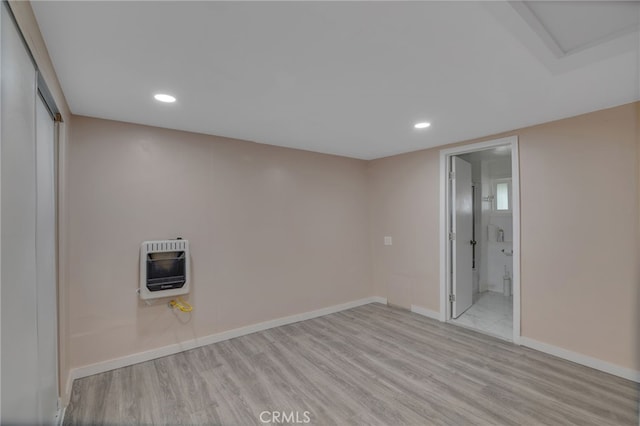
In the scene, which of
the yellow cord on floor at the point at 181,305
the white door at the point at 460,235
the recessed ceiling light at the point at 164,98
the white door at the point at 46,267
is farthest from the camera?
the white door at the point at 460,235

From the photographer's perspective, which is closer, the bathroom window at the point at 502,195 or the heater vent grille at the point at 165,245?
the heater vent grille at the point at 165,245

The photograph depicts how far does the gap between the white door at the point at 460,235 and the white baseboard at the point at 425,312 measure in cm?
21

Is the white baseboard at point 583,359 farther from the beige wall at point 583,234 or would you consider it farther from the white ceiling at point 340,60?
the white ceiling at point 340,60

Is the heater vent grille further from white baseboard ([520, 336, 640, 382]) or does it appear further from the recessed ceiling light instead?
white baseboard ([520, 336, 640, 382])

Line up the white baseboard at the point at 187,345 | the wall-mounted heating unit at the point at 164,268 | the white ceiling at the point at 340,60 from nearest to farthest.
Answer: the white ceiling at the point at 340,60 < the white baseboard at the point at 187,345 < the wall-mounted heating unit at the point at 164,268

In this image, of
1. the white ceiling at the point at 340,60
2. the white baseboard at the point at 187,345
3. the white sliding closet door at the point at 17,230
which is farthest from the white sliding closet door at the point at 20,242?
the white baseboard at the point at 187,345

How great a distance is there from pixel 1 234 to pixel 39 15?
3.37ft

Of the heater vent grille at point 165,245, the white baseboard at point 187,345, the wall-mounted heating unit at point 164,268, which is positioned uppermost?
the heater vent grille at point 165,245

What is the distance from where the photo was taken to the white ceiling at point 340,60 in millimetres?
1300

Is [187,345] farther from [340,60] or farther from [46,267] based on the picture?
[340,60]

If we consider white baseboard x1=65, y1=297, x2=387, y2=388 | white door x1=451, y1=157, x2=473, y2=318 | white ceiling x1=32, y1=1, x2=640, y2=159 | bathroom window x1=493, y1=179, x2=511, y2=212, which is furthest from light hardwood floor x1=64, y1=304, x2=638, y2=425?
bathroom window x1=493, y1=179, x2=511, y2=212

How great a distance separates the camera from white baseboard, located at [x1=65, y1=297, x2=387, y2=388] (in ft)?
8.25

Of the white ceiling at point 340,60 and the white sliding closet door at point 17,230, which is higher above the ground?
the white ceiling at point 340,60

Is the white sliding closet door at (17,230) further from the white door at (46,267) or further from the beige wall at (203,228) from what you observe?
the beige wall at (203,228)
